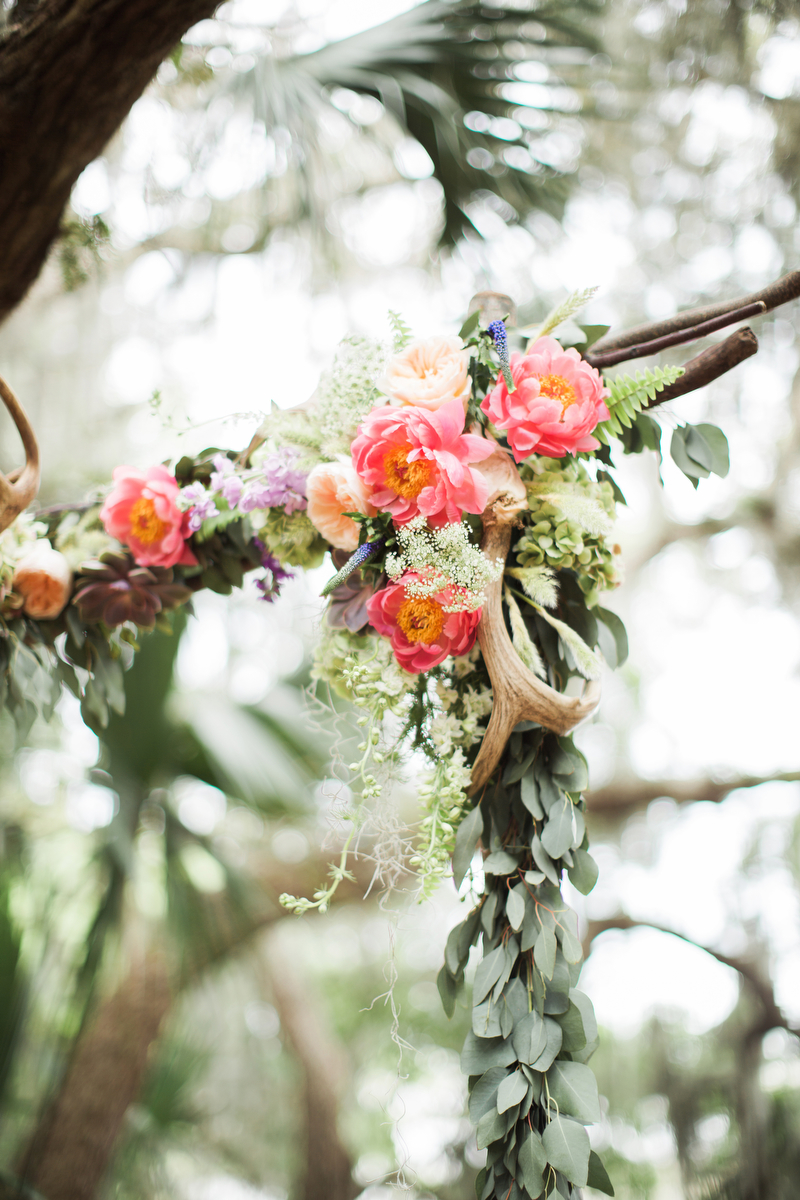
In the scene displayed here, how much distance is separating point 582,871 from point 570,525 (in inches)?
13.5

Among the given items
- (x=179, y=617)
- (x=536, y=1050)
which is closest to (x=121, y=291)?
(x=179, y=617)

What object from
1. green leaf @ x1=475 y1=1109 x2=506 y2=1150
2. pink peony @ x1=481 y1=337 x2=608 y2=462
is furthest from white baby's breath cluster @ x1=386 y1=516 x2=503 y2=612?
green leaf @ x1=475 y1=1109 x2=506 y2=1150

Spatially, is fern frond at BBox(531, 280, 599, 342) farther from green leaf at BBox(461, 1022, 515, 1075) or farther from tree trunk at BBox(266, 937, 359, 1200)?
tree trunk at BBox(266, 937, 359, 1200)

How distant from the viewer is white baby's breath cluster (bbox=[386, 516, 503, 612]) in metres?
0.68

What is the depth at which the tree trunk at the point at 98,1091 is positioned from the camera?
2.03 meters

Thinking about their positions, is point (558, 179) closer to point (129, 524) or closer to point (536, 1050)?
point (129, 524)

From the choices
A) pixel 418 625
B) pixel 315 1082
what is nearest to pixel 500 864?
pixel 418 625

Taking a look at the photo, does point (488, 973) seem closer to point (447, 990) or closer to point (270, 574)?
point (447, 990)

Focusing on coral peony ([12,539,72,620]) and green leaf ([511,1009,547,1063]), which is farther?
coral peony ([12,539,72,620])

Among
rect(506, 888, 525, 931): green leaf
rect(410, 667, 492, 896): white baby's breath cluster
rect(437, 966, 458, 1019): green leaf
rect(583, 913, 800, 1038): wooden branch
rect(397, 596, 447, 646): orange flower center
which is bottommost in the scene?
rect(583, 913, 800, 1038): wooden branch

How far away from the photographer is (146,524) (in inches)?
36.7

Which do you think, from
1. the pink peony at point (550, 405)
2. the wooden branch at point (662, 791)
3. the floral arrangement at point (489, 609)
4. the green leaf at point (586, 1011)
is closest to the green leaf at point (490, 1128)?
the floral arrangement at point (489, 609)

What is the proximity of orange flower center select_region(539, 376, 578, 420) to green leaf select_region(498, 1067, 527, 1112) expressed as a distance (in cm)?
62

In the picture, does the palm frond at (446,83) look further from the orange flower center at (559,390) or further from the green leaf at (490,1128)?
the green leaf at (490,1128)
